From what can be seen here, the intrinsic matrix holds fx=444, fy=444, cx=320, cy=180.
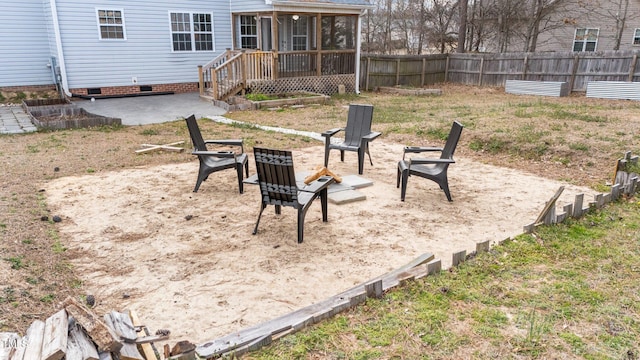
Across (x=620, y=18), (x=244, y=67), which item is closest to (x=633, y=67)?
(x=620, y=18)

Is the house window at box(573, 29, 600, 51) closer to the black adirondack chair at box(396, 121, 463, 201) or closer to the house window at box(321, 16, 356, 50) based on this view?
the house window at box(321, 16, 356, 50)

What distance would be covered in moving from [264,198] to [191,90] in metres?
12.6

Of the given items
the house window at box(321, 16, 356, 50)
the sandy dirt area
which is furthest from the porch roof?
the sandy dirt area

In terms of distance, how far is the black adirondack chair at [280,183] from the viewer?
448 centimetres

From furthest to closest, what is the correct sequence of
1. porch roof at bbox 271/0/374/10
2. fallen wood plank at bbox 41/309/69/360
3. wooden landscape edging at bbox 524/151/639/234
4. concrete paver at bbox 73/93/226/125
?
porch roof at bbox 271/0/374/10
concrete paver at bbox 73/93/226/125
wooden landscape edging at bbox 524/151/639/234
fallen wood plank at bbox 41/309/69/360

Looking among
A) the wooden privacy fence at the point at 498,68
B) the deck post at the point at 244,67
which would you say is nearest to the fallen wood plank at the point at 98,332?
the deck post at the point at 244,67

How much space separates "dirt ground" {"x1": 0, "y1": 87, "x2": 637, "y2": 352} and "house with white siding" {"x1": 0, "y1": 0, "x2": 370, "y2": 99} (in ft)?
22.9

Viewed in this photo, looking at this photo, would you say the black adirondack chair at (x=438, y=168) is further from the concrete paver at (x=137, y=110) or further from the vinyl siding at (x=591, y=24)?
the vinyl siding at (x=591, y=24)

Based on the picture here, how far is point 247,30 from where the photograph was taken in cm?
1647

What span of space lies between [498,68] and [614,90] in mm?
4833

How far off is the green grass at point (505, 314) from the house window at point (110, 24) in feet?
45.9

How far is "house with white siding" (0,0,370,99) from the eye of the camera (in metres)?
13.6

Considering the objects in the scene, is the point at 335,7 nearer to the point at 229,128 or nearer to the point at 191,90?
the point at 191,90

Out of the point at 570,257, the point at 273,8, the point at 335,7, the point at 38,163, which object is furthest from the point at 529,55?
the point at 38,163
